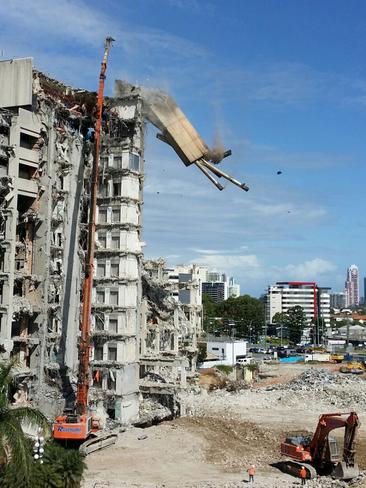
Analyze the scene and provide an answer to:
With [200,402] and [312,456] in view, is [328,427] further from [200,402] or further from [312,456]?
[200,402]

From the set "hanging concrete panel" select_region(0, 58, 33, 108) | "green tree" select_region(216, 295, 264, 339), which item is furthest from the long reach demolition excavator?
"green tree" select_region(216, 295, 264, 339)

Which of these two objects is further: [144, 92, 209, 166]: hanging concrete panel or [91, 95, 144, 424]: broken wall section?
[144, 92, 209, 166]: hanging concrete panel

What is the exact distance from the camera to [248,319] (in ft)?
623

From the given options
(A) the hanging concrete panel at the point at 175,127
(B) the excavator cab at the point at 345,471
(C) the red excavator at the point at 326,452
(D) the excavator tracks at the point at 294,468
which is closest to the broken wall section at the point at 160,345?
(A) the hanging concrete panel at the point at 175,127

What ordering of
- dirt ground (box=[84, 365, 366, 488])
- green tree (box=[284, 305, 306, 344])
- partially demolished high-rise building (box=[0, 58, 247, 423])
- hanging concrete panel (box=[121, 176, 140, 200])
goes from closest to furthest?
dirt ground (box=[84, 365, 366, 488])
partially demolished high-rise building (box=[0, 58, 247, 423])
hanging concrete panel (box=[121, 176, 140, 200])
green tree (box=[284, 305, 306, 344])

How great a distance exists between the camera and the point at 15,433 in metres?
25.5

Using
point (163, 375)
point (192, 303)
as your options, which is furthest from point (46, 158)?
point (192, 303)

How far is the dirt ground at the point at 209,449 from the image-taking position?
127ft

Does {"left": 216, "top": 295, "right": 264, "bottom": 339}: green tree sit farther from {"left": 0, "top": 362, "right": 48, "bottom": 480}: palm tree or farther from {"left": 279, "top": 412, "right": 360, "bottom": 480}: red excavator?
{"left": 0, "top": 362, "right": 48, "bottom": 480}: palm tree

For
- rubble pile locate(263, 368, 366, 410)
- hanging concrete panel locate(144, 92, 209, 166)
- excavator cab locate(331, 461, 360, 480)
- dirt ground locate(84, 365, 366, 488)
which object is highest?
hanging concrete panel locate(144, 92, 209, 166)

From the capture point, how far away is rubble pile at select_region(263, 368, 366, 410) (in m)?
71.4

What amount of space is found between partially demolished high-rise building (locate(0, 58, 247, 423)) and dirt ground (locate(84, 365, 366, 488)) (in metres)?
6.13

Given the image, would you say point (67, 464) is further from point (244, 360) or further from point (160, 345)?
point (244, 360)

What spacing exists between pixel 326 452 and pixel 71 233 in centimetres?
3122
